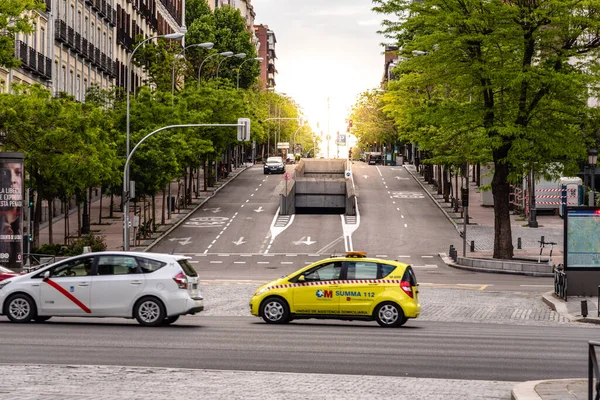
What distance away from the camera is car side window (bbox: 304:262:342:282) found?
23625 millimetres

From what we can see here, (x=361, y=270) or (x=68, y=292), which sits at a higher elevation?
(x=361, y=270)

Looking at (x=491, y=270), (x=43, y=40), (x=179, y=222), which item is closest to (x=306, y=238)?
(x=179, y=222)

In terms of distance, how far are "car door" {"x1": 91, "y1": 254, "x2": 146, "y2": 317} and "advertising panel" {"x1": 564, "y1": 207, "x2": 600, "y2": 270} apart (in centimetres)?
1593

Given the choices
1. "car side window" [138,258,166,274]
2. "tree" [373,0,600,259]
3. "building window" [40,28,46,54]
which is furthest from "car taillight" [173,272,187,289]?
"building window" [40,28,46,54]

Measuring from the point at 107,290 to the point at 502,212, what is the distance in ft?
96.6

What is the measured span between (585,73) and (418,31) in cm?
783

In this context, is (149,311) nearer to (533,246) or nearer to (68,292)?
(68,292)

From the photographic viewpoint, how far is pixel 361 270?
23.5 metres

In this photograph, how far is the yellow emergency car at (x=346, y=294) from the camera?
2327cm

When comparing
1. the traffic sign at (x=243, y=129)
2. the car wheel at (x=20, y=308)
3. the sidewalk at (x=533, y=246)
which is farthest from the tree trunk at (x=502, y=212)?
the car wheel at (x=20, y=308)

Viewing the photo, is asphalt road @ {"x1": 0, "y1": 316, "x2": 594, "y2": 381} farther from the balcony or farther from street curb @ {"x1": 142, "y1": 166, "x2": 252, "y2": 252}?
the balcony

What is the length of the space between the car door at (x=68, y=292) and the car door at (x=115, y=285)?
0.18 metres

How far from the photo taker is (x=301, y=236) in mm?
63219

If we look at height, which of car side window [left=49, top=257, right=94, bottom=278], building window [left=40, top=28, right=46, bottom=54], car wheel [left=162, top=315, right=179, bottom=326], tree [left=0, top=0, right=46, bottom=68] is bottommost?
car wheel [left=162, top=315, right=179, bottom=326]
